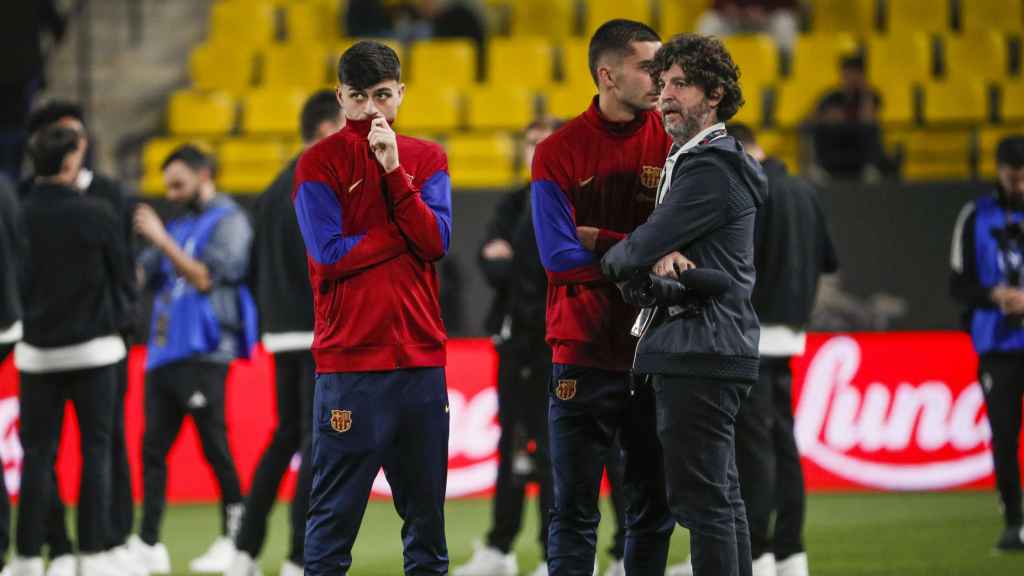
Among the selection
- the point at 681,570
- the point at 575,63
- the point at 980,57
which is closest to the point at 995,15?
the point at 980,57

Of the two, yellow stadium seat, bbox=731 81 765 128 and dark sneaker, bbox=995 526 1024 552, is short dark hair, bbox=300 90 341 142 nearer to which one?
dark sneaker, bbox=995 526 1024 552

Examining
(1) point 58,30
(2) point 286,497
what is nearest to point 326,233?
(2) point 286,497

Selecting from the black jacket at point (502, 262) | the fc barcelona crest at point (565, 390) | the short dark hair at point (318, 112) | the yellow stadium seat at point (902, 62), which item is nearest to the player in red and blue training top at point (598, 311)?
the fc barcelona crest at point (565, 390)

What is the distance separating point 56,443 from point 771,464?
10.7 feet

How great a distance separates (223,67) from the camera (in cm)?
1622

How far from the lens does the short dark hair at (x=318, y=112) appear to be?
7137 mm

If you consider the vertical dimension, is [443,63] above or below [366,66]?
above

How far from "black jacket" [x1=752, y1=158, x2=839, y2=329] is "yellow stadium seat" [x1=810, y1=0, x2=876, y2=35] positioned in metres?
9.33

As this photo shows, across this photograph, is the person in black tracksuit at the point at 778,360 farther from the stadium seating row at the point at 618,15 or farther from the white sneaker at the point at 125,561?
the stadium seating row at the point at 618,15

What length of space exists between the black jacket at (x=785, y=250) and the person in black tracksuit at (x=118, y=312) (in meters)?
2.96

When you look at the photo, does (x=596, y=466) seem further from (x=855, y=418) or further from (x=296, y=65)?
(x=296, y=65)

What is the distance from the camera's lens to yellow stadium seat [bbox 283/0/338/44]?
1664 centimetres

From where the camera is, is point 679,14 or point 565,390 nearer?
point 565,390

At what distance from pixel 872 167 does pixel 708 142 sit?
898 cm
